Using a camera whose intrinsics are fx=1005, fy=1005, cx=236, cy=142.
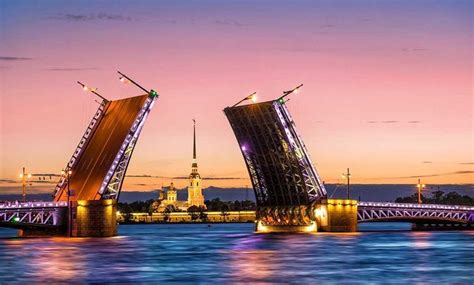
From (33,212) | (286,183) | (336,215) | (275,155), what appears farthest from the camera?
(336,215)

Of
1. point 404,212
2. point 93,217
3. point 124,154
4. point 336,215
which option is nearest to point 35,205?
point 93,217

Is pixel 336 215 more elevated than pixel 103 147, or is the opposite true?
pixel 103 147

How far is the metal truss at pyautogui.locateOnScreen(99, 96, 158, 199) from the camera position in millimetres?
86812

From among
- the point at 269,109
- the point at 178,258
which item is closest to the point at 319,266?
the point at 178,258

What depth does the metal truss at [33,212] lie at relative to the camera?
91750mm

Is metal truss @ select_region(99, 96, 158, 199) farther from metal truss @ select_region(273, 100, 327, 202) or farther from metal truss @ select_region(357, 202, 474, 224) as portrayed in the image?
metal truss @ select_region(357, 202, 474, 224)

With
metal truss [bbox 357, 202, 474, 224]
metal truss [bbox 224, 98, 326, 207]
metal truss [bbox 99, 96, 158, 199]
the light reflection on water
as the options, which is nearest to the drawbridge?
metal truss [bbox 99, 96, 158, 199]

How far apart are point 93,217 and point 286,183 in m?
19.7

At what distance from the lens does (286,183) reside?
323 feet

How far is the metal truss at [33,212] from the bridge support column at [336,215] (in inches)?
1003

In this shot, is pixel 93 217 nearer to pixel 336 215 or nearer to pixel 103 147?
pixel 103 147

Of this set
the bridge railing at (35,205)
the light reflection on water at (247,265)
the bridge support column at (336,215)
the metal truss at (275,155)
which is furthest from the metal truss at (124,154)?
the bridge support column at (336,215)

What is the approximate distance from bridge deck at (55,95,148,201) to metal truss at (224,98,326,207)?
32.0ft

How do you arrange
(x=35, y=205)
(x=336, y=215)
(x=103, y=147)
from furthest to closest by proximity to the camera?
(x=336, y=215)
(x=35, y=205)
(x=103, y=147)
